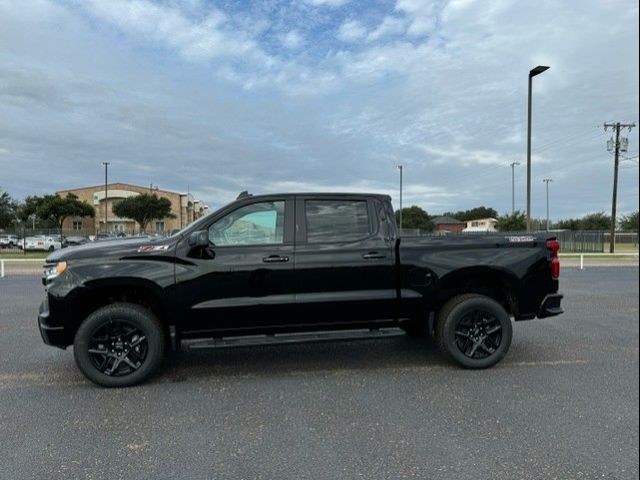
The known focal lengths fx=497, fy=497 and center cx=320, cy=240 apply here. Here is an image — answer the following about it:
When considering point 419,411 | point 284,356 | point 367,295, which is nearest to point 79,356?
point 284,356

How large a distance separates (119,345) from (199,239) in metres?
1.25

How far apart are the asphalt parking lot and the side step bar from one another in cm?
37

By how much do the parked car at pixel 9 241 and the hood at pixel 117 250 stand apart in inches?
1652

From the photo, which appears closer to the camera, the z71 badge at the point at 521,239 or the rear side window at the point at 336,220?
the rear side window at the point at 336,220

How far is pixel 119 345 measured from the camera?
465 cm

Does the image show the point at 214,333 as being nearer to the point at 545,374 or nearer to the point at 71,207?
the point at 545,374

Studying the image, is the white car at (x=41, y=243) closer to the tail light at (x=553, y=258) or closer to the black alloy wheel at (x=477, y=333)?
the black alloy wheel at (x=477, y=333)

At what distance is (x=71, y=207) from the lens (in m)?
52.8

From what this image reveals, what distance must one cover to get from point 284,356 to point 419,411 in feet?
6.81

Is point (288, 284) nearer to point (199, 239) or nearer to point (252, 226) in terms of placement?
point (252, 226)

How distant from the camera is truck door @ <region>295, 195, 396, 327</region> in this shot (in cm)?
486

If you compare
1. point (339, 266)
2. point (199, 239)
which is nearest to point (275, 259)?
point (339, 266)

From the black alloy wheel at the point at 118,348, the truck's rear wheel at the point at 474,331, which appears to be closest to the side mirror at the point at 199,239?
the black alloy wheel at the point at 118,348

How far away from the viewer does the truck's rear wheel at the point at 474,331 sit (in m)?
5.08
